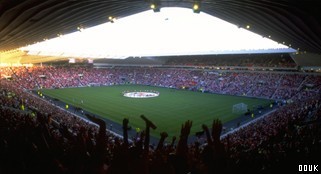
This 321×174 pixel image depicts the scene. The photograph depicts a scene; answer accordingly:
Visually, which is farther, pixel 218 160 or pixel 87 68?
pixel 87 68

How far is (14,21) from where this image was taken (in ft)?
49.5

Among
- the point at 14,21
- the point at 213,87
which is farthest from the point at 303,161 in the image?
the point at 213,87

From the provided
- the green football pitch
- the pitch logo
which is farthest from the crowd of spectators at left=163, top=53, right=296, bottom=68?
Answer: the pitch logo

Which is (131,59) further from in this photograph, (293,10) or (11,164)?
(11,164)

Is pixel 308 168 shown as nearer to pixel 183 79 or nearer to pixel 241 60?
pixel 241 60

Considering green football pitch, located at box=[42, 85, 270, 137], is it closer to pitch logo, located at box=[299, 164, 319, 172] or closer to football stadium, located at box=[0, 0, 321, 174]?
football stadium, located at box=[0, 0, 321, 174]

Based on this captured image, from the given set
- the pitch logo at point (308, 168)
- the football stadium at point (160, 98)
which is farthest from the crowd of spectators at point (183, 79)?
the pitch logo at point (308, 168)

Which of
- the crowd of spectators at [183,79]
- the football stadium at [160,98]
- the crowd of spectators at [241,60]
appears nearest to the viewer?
the football stadium at [160,98]

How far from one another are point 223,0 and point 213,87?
152 ft

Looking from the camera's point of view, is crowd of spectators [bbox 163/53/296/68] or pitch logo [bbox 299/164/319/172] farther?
crowd of spectators [bbox 163/53/296/68]

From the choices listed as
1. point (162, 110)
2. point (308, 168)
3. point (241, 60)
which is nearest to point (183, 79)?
point (241, 60)

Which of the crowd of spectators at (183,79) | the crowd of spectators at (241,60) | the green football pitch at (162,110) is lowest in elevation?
the green football pitch at (162,110)

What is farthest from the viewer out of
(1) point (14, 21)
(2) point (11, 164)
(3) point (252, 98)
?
(3) point (252, 98)

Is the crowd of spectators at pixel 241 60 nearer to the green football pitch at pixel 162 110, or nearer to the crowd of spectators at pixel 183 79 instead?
the crowd of spectators at pixel 183 79
